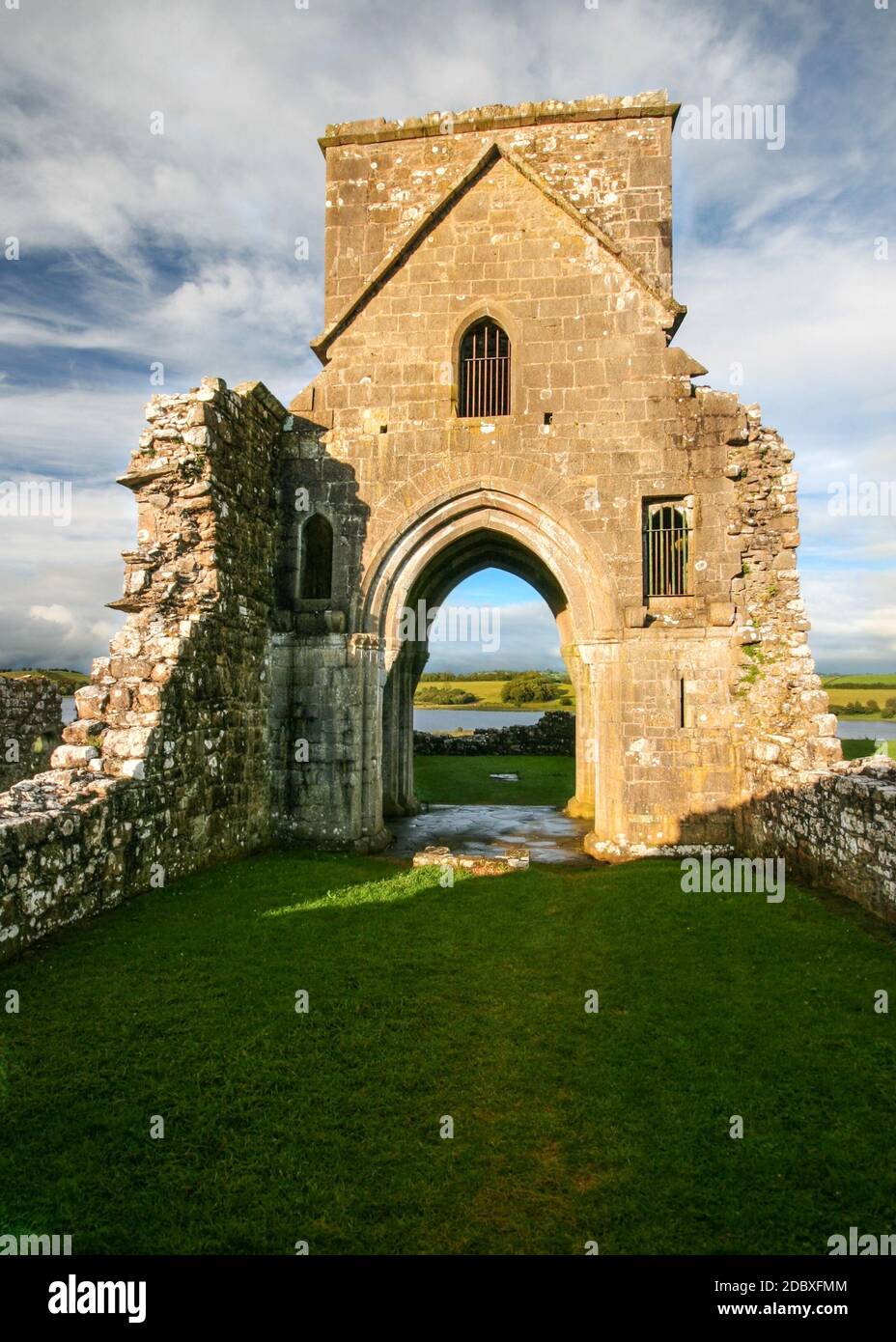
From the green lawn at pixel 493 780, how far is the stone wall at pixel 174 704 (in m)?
7.19

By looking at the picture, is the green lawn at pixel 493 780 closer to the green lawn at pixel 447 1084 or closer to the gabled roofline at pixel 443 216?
the gabled roofline at pixel 443 216

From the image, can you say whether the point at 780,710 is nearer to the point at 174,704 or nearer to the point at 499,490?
the point at 499,490

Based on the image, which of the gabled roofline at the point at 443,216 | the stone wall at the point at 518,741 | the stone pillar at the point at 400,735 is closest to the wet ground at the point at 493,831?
the stone pillar at the point at 400,735

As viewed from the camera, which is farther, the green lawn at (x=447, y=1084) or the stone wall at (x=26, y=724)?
the stone wall at (x=26, y=724)

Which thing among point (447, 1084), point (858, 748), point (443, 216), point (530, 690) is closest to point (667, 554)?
point (443, 216)

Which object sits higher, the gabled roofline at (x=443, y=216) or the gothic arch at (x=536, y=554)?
the gabled roofline at (x=443, y=216)

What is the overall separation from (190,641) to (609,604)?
5.80m

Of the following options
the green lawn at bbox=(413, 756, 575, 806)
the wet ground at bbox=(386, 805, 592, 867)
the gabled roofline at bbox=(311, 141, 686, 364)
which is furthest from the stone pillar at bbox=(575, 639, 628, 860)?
the green lawn at bbox=(413, 756, 575, 806)

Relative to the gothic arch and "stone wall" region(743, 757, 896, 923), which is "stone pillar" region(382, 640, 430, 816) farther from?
"stone wall" region(743, 757, 896, 923)

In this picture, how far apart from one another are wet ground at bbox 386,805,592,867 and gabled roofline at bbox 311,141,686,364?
7909 mm

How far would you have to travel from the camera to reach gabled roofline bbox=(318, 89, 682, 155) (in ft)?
38.8

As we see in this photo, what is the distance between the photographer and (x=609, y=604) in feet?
36.0

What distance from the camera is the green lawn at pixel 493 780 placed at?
17266 mm
